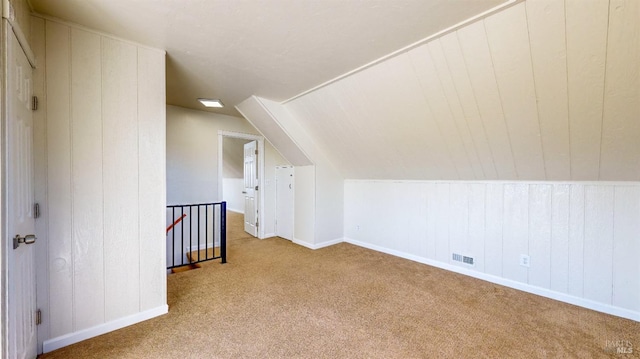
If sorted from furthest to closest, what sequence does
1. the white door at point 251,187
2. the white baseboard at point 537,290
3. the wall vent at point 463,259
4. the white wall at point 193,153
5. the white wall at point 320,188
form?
the white door at point 251,187
the white wall at point 193,153
the white wall at point 320,188
the wall vent at point 463,259
the white baseboard at point 537,290

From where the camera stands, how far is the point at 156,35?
2.17 m

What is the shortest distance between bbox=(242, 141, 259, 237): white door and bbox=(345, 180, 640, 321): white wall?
2.61 meters

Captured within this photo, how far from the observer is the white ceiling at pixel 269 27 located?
1796 mm

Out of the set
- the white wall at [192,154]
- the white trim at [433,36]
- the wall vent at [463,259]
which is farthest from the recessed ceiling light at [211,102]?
the wall vent at [463,259]

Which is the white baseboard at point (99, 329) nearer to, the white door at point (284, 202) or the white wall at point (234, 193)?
the white door at point (284, 202)

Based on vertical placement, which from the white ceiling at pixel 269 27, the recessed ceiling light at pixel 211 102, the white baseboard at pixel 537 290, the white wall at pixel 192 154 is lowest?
the white baseboard at pixel 537 290

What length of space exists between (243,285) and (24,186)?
2.05 meters

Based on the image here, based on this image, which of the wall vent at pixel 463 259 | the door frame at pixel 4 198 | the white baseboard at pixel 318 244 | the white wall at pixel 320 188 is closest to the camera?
the door frame at pixel 4 198

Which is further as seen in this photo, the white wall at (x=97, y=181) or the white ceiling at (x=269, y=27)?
the white wall at (x=97, y=181)

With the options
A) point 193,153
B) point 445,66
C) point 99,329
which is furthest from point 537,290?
point 193,153

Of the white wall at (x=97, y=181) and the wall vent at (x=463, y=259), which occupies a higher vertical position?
the white wall at (x=97, y=181)

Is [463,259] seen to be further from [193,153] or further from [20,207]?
[193,153]

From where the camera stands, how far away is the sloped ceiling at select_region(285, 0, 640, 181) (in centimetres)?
174

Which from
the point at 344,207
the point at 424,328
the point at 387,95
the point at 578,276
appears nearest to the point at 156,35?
the point at 387,95
